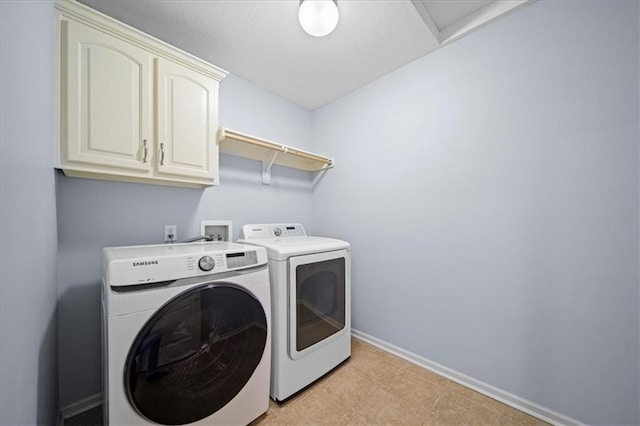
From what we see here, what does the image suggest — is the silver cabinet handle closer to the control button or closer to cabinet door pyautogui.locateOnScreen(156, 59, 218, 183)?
cabinet door pyautogui.locateOnScreen(156, 59, 218, 183)

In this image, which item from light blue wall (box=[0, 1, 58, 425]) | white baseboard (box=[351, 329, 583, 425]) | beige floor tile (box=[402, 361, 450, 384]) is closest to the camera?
light blue wall (box=[0, 1, 58, 425])

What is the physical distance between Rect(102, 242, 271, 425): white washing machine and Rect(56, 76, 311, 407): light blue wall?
0.47 metres

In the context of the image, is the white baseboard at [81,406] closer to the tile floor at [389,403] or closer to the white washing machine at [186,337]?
the white washing machine at [186,337]

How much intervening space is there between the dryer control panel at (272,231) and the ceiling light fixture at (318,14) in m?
1.43

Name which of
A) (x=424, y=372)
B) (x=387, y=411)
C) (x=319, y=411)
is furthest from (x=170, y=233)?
(x=424, y=372)

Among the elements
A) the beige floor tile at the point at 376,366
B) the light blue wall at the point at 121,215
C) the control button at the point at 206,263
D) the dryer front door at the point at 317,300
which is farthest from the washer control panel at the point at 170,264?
the beige floor tile at the point at 376,366

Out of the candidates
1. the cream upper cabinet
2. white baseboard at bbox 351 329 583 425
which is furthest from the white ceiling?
white baseboard at bbox 351 329 583 425

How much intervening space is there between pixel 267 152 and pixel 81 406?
2015 millimetres

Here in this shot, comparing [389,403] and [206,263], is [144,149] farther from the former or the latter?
[389,403]

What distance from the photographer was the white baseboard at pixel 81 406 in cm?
127

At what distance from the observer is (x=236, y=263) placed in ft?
3.80

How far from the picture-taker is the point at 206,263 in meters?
1.05

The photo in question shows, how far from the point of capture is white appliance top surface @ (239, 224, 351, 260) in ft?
4.63

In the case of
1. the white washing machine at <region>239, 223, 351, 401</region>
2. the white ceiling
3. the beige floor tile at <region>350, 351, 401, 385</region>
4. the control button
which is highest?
the white ceiling
